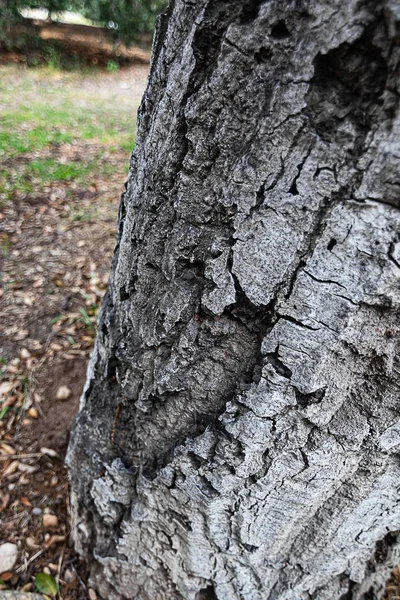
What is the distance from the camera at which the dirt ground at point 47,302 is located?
167cm

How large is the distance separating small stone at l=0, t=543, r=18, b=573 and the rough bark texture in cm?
49

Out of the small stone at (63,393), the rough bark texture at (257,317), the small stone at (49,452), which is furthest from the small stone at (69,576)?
the small stone at (63,393)

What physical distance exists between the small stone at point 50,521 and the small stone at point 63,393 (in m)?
0.53

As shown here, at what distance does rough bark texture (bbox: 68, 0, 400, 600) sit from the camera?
656 millimetres

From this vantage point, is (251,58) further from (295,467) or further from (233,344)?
(295,467)

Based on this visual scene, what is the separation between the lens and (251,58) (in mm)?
689

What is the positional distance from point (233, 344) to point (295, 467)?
333mm

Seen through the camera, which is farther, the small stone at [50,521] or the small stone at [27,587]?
the small stone at [50,521]

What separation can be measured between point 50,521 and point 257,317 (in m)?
1.37

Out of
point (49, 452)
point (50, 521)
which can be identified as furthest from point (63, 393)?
point (50, 521)

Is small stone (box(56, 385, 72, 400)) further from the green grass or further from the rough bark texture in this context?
the green grass

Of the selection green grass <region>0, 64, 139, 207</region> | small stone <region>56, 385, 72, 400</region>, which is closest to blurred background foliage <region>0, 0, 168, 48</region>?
green grass <region>0, 64, 139, 207</region>

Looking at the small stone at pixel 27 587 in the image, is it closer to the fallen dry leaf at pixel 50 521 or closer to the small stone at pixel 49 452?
the fallen dry leaf at pixel 50 521

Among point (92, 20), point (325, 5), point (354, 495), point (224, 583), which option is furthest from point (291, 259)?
point (92, 20)
